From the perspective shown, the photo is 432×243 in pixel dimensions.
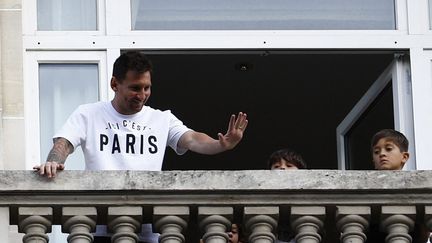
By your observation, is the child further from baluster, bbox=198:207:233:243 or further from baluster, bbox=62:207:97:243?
baluster, bbox=62:207:97:243

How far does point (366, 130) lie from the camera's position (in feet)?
57.5

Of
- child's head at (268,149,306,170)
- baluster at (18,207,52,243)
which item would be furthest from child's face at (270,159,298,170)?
baluster at (18,207,52,243)

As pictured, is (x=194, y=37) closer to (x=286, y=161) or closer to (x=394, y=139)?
(x=286, y=161)

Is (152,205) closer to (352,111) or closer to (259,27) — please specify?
(259,27)

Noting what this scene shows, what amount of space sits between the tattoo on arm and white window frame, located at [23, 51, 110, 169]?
233 cm

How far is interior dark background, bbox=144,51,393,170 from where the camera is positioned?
56.9ft

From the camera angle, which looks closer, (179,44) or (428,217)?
(428,217)

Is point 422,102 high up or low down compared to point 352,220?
up

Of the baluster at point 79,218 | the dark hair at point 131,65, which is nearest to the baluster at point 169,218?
the baluster at point 79,218

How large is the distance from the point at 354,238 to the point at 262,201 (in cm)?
56

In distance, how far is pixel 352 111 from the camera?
1764cm

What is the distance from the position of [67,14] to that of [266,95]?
3886 mm

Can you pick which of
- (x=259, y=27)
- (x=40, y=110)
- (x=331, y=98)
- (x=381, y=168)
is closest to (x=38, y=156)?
Result: (x=40, y=110)

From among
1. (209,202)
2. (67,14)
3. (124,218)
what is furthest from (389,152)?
(67,14)
